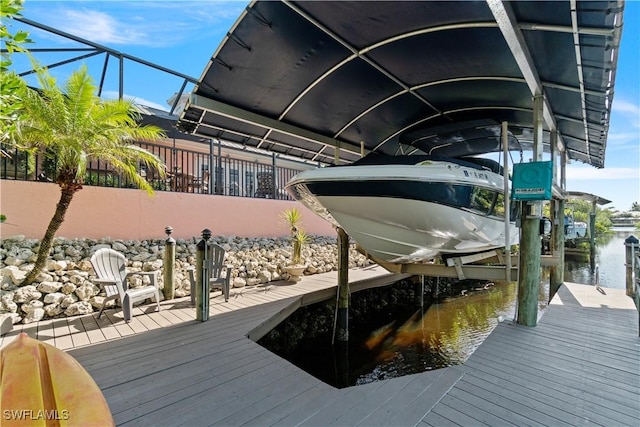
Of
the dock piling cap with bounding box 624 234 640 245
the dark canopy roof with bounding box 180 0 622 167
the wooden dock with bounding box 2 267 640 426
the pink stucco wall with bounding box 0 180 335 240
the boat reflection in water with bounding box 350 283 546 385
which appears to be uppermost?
the dark canopy roof with bounding box 180 0 622 167

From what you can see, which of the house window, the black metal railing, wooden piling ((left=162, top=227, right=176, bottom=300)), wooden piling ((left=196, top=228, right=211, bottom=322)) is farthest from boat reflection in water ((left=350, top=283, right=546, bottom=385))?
the house window

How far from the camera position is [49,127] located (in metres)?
4.03

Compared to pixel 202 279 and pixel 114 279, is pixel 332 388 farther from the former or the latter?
pixel 114 279

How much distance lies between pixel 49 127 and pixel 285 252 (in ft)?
16.1

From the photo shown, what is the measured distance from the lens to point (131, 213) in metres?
5.84

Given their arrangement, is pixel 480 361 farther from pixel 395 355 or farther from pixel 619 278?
pixel 619 278

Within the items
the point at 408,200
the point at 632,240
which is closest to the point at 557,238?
the point at 632,240

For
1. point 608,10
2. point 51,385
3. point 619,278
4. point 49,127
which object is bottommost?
point 619,278

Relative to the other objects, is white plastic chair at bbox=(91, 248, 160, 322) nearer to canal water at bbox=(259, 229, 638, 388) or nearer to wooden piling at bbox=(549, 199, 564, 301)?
canal water at bbox=(259, 229, 638, 388)

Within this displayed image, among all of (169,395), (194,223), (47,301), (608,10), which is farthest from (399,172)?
(194,223)

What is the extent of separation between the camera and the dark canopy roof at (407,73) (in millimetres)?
2650

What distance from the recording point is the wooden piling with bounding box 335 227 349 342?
5.24 m

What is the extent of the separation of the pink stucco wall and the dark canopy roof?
2.36 meters

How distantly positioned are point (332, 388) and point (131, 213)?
17.1 ft
